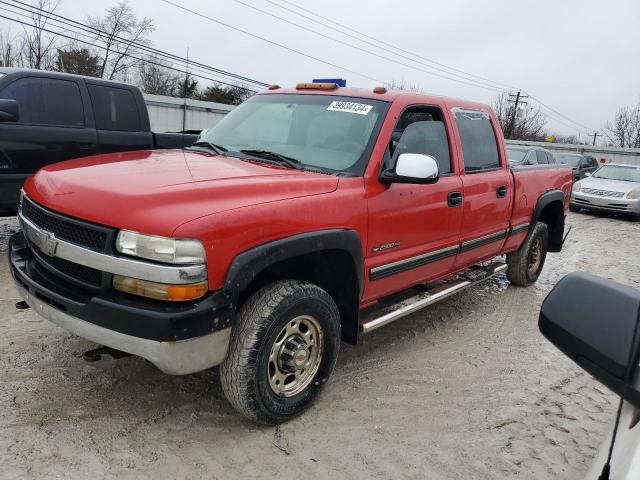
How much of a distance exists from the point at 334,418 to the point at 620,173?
14454 mm

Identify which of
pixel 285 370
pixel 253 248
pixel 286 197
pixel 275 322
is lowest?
pixel 285 370

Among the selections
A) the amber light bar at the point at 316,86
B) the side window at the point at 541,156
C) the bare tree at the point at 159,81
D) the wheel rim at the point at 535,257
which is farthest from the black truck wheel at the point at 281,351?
the bare tree at the point at 159,81

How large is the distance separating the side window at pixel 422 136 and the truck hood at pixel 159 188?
2.57 feet

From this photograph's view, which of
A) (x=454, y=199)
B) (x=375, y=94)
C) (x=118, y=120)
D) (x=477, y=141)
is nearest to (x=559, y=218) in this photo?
(x=477, y=141)

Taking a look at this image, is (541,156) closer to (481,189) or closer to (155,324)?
(481,189)

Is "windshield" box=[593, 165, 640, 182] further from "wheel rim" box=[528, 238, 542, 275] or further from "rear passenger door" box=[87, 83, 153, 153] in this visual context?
"rear passenger door" box=[87, 83, 153, 153]

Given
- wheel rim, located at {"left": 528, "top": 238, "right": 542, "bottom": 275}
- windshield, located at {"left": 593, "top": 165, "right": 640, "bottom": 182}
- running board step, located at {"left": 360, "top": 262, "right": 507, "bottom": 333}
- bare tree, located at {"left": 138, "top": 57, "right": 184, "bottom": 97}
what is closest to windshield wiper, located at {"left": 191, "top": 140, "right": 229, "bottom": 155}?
running board step, located at {"left": 360, "top": 262, "right": 507, "bottom": 333}

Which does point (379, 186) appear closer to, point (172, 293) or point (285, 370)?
point (285, 370)

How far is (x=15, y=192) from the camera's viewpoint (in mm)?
5566

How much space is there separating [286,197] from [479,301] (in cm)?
351

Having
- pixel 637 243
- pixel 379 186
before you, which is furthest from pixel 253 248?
pixel 637 243

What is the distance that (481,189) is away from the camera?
4301mm

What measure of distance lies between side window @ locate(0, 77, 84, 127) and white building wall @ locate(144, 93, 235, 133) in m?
11.8

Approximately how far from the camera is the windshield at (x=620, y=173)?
14141 millimetres
